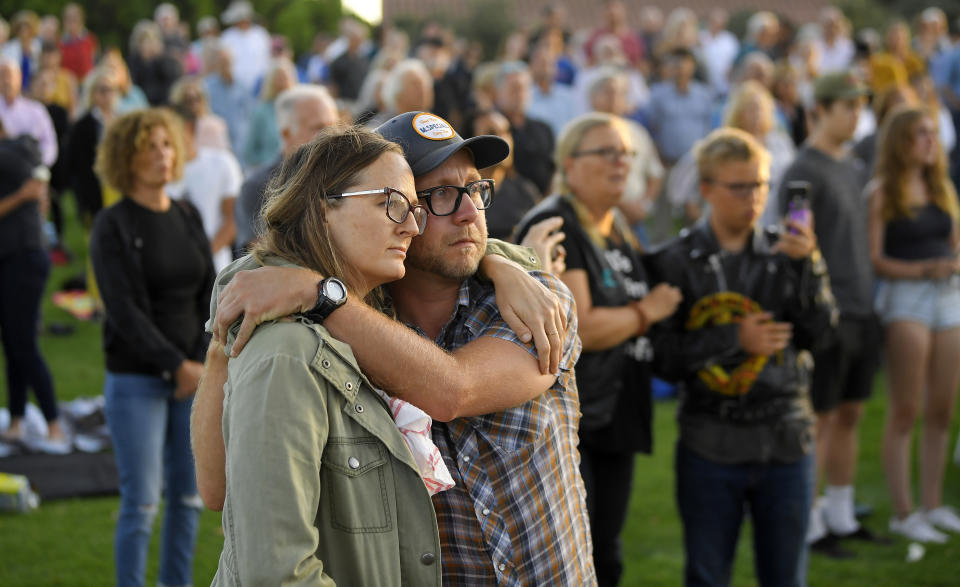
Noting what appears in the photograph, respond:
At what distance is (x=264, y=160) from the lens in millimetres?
8680

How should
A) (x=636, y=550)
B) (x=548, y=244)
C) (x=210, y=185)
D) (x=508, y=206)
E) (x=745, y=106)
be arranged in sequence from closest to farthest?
(x=548, y=244) < (x=636, y=550) < (x=508, y=206) < (x=210, y=185) < (x=745, y=106)

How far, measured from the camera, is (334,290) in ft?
6.74

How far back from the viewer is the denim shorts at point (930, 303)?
18.4 feet

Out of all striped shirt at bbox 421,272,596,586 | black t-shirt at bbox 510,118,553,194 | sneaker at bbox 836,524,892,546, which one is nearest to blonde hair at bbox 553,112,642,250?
striped shirt at bbox 421,272,596,586

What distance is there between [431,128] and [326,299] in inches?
23.1

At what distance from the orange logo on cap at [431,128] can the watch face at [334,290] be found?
1.64 ft

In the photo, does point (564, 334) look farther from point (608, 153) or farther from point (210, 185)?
point (210, 185)

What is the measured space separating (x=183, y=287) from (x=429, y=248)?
91.3 inches

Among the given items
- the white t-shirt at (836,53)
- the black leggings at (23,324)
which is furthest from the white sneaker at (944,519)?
the white t-shirt at (836,53)

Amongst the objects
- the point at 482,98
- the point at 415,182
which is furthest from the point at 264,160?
the point at 415,182

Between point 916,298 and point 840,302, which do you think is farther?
point 916,298

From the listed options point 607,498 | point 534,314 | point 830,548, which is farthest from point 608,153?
point 830,548

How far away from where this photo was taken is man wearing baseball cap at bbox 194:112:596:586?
6.81 ft

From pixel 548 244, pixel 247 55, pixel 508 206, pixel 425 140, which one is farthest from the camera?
pixel 247 55
